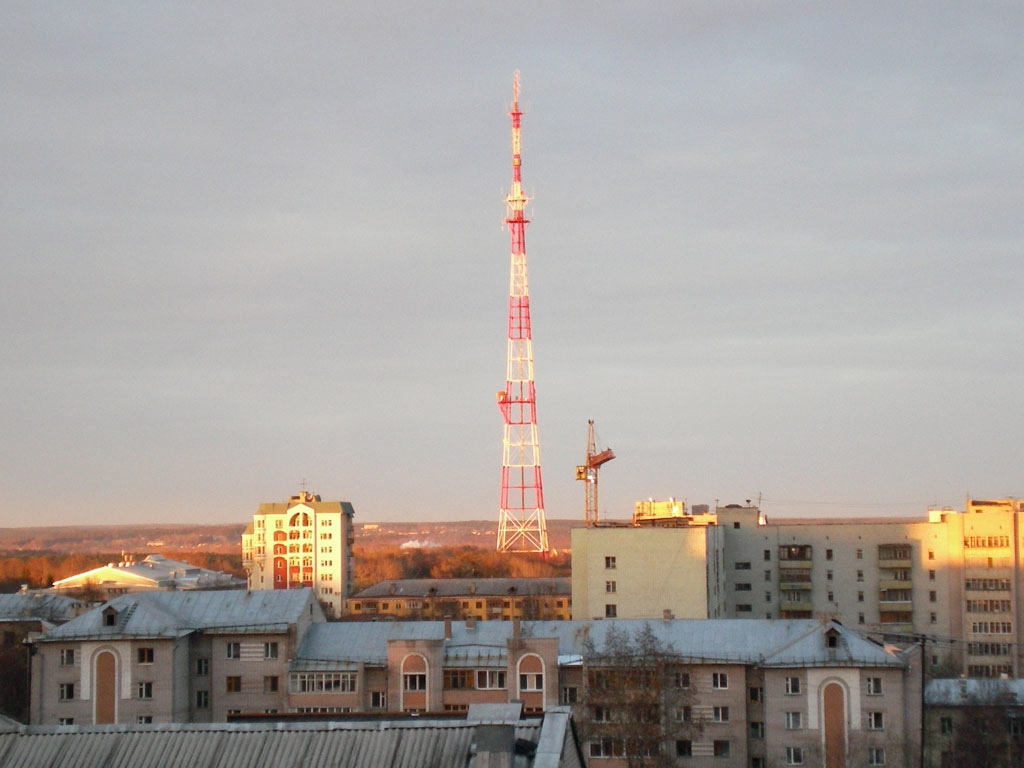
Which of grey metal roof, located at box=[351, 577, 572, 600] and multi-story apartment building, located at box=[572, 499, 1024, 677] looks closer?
multi-story apartment building, located at box=[572, 499, 1024, 677]

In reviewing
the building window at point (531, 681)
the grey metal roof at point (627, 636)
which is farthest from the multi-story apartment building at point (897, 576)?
the building window at point (531, 681)

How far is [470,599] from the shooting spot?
137 meters

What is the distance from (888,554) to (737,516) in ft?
32.5

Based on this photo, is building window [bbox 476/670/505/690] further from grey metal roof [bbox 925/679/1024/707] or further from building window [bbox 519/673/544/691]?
grey metal roof [bbox 925/679/1024/707]

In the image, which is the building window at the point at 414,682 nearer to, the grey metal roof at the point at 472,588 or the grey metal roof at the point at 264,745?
the grey metal roof at the point at 264,745

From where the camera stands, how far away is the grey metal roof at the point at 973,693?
5691cm

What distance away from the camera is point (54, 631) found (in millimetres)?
57031

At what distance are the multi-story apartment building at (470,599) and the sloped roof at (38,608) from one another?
33.6 m

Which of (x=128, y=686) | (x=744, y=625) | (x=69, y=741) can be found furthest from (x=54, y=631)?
(x=69, y=741)

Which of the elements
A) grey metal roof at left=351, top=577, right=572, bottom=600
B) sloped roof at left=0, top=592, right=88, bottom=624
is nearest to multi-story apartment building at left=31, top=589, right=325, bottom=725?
sloped roof at left=0, top=592, right=88, bottom=624

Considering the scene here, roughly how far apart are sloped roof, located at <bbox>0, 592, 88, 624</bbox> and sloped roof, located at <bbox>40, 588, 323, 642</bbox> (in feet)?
83.7

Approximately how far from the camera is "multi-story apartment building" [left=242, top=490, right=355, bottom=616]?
531ft

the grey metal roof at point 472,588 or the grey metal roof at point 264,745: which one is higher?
the grey metal roof at point 264,745

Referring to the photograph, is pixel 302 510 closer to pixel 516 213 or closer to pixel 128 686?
pixel 516 213
